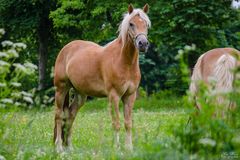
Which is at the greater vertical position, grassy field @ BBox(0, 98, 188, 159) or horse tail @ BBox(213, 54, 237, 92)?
horse tail @ BBox(213, 54, 237, 92)

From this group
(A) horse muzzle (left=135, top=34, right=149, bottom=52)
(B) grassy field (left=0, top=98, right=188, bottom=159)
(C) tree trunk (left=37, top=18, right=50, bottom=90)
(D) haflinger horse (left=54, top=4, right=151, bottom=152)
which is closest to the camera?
(B) grassy field (left=0, top=98, right=188, bottom=159)

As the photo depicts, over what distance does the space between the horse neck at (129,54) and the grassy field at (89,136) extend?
1.32m

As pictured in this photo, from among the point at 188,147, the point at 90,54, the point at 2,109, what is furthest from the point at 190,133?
the point at 90,54

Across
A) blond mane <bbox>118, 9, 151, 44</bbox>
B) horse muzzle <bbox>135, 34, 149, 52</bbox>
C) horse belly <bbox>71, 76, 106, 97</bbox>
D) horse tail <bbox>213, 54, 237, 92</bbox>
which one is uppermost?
blond mane <bbox>118, 9, 151, 44</bbox>

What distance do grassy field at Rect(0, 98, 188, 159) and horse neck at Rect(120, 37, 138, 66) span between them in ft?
4.34

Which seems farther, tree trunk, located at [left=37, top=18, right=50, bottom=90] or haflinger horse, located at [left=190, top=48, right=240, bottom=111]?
tree trunk, located at [left=37, top=18, right=50, bottom=90]

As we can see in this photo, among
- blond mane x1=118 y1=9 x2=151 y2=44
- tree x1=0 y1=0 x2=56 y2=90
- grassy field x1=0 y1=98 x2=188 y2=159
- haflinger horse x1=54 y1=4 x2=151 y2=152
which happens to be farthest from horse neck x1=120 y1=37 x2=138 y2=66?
tree x1=0 y1=0 x2=56 y2=90

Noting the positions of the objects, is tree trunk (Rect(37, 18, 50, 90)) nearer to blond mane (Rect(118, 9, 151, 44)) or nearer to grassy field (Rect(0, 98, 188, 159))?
grassy field (Rect(0, 98, 188, 159))

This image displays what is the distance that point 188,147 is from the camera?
4.87 meters

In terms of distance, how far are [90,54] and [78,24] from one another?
1972 centimetres

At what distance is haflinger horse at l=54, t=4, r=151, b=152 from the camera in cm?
1131

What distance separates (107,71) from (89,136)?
262cm

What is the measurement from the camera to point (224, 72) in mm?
9023

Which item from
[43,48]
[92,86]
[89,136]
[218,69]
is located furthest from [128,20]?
[43,48]
